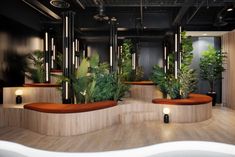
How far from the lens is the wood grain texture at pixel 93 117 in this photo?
487cm

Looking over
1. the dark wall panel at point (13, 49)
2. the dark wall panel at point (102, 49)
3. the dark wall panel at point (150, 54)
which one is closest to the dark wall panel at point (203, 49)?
the dark wall panel at point (150, 54)

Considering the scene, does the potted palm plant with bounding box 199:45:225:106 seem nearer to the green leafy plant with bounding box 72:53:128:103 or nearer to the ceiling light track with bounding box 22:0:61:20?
the green leafy plant with bounding box 72:53:128:103

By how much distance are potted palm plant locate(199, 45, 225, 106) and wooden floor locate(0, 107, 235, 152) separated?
3.75 m

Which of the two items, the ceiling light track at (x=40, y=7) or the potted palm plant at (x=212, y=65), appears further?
the potted palm plant at (x=212, y=65)

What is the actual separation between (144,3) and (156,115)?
358 centimetres

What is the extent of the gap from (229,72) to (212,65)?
0.74 meters

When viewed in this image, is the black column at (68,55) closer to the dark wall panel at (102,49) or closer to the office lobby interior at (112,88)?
the office lobby interior at (112,88)

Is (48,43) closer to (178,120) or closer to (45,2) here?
(45,2)

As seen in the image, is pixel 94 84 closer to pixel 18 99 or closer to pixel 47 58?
pixel 18 99

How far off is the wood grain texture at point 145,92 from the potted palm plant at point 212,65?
2.20m

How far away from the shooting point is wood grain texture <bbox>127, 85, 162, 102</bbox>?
9.04 m

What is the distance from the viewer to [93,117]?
529 cm

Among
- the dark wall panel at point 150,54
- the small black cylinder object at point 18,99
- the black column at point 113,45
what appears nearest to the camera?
the small black cylinder object at point 18,99

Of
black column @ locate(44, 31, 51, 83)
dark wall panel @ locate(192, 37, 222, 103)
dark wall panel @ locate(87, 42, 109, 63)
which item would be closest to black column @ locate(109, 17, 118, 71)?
black column @ locate(44, 31, 51, 83)
